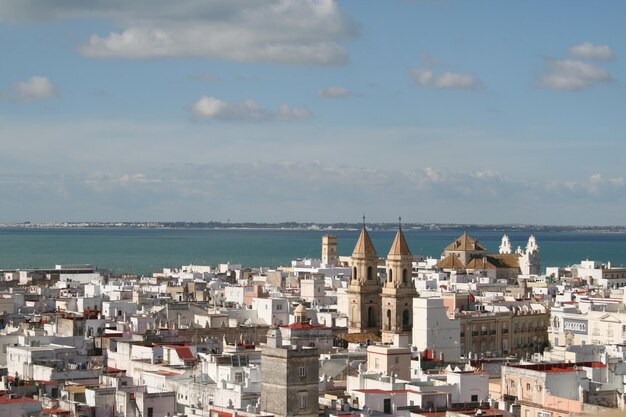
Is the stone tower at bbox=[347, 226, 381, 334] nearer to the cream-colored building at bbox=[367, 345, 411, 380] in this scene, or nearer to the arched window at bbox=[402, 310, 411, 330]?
the arched window at bbox=[402, 310, 411, 330]

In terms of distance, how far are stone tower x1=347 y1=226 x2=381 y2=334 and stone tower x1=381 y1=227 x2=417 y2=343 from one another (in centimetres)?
107

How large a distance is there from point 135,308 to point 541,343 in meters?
26.7

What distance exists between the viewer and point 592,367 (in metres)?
52.4

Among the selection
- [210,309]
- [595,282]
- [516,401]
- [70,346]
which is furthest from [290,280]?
[516,401]

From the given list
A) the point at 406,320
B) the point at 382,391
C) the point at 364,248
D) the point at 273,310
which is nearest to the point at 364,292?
the point at 364,248

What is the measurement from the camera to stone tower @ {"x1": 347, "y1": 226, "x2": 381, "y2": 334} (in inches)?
3219

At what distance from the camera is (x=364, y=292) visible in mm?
82125

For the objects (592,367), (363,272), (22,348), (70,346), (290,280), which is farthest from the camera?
(290,280)

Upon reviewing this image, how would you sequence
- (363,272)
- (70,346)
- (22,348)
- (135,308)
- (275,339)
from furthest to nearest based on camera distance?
(135,308)
(363,272)
(70,346)
(22,348)
(275,339)

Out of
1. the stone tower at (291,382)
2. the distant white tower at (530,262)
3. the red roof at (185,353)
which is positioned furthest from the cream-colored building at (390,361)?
the distant white tower at (530,262)

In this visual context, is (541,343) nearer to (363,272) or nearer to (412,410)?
(363,272)

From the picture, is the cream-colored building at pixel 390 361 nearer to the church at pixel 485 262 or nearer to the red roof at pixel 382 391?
the red roof at pixel 382 391

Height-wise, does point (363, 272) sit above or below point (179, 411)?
above

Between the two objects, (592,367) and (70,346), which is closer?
(592,367)
